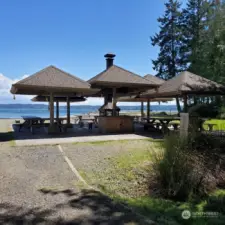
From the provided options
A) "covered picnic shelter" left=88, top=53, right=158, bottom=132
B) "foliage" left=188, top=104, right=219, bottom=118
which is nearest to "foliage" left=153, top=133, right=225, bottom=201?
"covered picnic shelter" left=88, top=53, right=158, bottom=132

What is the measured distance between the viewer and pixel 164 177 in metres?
4.38

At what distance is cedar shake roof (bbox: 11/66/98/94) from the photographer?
10625 millimetres

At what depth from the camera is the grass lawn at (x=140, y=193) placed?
318 centimetres

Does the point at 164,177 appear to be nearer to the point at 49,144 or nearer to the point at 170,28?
the point at 49,144

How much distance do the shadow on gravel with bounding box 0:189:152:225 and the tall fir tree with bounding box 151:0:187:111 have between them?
30.5m

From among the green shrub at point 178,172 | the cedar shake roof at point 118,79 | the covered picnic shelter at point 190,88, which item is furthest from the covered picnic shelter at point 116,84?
the green shrub at point 178,172

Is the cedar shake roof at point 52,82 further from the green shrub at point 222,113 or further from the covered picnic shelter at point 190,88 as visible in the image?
→ the green shrub at point 222,113

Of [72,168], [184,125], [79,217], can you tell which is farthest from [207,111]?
[79,217]

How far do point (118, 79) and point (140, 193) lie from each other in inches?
342

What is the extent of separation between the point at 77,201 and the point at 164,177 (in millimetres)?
1834

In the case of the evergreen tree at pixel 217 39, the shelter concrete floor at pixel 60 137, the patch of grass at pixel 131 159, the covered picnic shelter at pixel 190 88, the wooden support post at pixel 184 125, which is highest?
the evergreen tree at pixel 217 39

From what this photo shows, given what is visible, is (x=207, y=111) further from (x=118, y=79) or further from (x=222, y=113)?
(x=118, y=79)

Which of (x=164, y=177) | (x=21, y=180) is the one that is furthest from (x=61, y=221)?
(x=164, y=177)

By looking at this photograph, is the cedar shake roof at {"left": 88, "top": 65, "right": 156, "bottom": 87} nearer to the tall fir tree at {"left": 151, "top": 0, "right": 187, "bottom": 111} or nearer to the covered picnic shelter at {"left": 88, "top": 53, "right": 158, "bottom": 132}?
the covered picnic shelter at {"left": 88, "top": 53, "right": 158, "bottom": 132}
